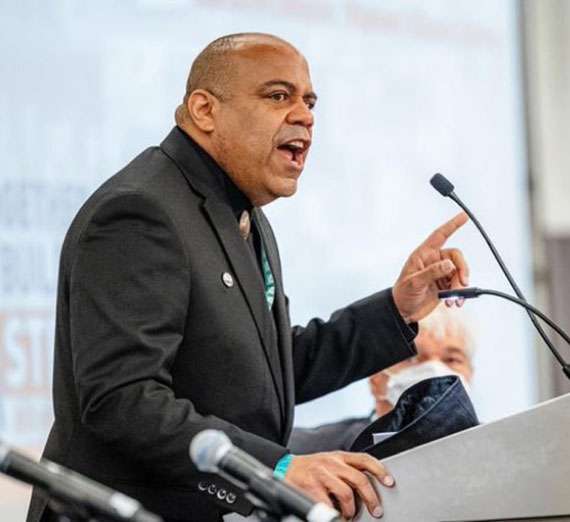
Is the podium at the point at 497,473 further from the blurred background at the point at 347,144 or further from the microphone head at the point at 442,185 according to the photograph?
the blurred background at the point at 347,144

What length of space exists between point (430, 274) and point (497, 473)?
72 cm

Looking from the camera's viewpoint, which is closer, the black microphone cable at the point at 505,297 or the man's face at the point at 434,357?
the black microphone cable at the point at 505,297

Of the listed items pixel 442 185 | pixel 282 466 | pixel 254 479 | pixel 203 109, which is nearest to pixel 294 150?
pixel 203 109

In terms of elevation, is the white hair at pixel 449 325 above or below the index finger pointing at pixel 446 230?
below

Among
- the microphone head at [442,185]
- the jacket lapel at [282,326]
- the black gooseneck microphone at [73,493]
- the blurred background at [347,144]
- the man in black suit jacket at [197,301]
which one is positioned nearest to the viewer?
the black gooseneck microphone at [73,493]

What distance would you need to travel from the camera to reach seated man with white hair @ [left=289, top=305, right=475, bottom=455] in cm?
404

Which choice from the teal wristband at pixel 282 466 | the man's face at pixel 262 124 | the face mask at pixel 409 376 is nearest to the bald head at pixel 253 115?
the man's face at pixel 262 124

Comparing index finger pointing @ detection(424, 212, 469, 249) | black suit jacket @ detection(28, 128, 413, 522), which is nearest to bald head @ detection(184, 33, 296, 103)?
black suit jacket @ detection(28, 128, 413, 522)

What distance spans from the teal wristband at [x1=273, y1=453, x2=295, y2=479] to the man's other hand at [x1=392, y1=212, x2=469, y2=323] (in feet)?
2.21

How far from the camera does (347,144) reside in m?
5.54

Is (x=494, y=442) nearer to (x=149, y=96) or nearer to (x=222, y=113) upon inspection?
(x=222, y=113)

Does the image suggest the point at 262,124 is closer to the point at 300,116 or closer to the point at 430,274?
the point at 300,116

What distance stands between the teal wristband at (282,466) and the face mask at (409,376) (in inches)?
65.9

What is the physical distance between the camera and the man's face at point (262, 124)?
272 cm
